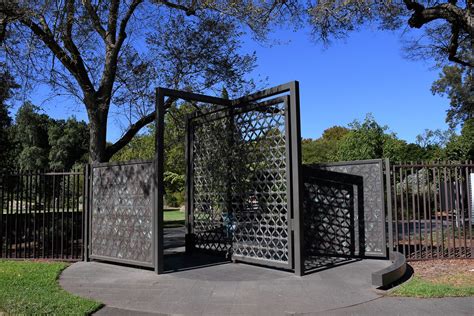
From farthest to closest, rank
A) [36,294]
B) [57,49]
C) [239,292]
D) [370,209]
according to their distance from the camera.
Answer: [57,49] → [370,209] → [239,292] → [36,294]

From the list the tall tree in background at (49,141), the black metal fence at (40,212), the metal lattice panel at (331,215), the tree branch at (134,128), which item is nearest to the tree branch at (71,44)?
the tree branch at (134,128)

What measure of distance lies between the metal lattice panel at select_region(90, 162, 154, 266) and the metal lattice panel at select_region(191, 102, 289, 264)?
6.13ft

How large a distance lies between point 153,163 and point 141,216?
1123 millimetres

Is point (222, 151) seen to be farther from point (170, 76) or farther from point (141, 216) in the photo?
point (170, 76)

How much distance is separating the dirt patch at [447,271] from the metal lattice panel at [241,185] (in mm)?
2618

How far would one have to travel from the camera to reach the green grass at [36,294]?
18.0 feet

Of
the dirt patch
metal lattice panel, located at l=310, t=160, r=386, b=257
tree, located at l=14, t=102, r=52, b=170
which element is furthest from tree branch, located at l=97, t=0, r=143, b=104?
tree, located at l=14, t=102, r=52, b=170

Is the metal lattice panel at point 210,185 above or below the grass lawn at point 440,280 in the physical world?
above

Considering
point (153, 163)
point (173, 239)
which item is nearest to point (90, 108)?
point (153, 163)

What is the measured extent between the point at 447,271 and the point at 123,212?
650 centimetres

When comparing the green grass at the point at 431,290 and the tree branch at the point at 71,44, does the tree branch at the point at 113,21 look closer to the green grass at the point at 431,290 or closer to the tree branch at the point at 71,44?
the tree branch at the point at 71,44

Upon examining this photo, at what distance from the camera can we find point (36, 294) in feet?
20.8

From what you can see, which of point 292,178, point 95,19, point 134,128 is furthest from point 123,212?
point 95,19

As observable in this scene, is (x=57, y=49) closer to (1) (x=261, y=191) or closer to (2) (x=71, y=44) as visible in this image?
(2) (x=71, y=44)
